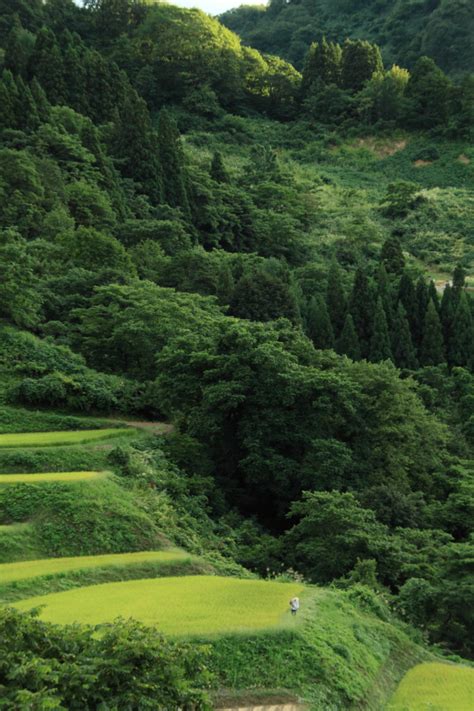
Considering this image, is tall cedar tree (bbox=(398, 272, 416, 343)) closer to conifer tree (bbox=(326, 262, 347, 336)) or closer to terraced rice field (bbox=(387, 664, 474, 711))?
conifer tree (bbox=(326, 262, 347, 336))

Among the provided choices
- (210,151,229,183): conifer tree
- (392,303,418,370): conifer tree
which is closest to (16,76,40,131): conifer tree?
(210,151,229,183): conifer tree

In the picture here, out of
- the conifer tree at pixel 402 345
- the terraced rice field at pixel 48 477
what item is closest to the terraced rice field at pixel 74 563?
the terraced rice field at pixel 48 477

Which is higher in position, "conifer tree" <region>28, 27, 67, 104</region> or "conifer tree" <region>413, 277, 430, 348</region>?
"conifer tree" <region>28, 27, 67, 104</region>

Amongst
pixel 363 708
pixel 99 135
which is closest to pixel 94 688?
pixel 363 708

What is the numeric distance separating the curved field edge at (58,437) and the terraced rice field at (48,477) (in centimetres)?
216

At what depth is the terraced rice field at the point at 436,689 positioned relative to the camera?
12633 millimetres

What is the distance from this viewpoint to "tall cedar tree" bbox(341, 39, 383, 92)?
8606 centimetres

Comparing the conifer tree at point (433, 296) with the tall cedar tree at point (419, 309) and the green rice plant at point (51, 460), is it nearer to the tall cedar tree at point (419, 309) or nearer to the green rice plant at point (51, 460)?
the tall cedar tree at point (419, 309)

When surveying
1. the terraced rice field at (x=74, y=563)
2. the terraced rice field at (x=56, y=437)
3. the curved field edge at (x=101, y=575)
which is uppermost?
the terraced rice field at (x=56, y=437)

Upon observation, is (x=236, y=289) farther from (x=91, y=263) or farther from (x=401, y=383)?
(x=401, y=383)

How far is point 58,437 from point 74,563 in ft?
24.2

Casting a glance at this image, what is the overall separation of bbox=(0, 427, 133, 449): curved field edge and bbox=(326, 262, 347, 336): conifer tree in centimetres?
1948

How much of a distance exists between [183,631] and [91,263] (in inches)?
1056

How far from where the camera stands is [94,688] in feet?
29.2
